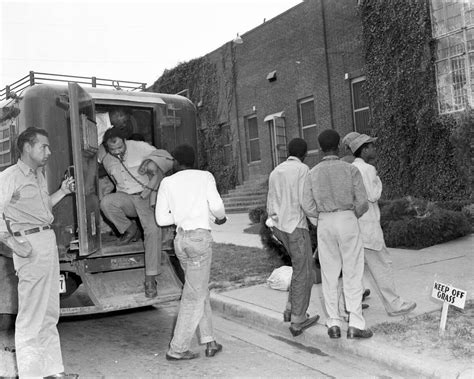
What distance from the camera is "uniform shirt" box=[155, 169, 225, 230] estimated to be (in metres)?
4.79

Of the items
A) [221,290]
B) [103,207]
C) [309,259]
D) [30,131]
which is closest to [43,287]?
[30,131]

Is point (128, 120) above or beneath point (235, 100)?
beneath

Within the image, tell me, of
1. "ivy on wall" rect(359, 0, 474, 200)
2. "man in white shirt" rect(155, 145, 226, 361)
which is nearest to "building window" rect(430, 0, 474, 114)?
"ivy on wall" rect(359, 0, 474, 200)

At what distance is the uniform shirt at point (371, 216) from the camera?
519cm

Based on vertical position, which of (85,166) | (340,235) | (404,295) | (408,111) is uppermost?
(408,111)

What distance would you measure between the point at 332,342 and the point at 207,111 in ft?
61.8

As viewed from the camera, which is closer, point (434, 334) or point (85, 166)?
point (434, 334)

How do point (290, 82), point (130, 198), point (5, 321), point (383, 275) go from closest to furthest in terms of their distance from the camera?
1. point (383, 275)
2. point (5, 321)
3. point (130, 198)
4. point (290, 82)

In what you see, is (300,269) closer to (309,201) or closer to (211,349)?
(309,201)

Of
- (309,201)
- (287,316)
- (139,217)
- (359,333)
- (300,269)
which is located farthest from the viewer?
(139,217)

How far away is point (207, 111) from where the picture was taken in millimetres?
23031

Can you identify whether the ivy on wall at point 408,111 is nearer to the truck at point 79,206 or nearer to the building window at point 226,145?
the building window at point 226,145

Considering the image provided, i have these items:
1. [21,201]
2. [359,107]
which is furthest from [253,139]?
[21,201]

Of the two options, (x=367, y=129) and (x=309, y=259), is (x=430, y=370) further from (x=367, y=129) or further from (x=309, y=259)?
(x=367, y=129)
